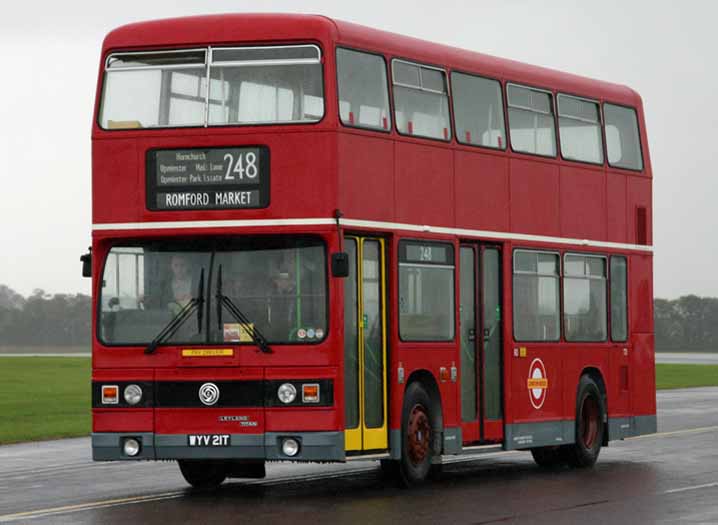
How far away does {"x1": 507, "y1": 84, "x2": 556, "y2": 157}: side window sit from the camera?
66.3 ft

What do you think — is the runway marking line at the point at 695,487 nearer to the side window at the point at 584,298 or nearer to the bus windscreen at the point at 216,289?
the side window at the point at 584,298

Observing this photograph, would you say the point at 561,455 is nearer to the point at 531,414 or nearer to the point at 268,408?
the point at 531,414

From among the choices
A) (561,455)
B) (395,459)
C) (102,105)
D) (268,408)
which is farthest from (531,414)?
(102,105)

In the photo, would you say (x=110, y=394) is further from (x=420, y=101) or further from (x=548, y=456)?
(x=548, y=456)

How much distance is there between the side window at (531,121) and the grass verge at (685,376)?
28.5 metres

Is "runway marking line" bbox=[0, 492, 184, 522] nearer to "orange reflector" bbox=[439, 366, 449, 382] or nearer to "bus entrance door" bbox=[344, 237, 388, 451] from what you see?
"bus entrance door" bbox=[344, 237, 388, 451]

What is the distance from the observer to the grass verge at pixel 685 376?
51.8 meters

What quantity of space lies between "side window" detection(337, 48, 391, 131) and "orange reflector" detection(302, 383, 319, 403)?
2532 millimetres

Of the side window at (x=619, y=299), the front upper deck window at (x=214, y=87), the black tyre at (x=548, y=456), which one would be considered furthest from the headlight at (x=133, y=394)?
the side window at (x=619, y=299)

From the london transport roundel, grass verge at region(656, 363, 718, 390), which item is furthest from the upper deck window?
grass verge at region(656, 363, 718, 390)

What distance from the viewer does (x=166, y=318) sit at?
54.7 ft

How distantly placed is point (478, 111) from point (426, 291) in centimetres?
236

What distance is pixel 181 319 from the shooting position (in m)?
16.6

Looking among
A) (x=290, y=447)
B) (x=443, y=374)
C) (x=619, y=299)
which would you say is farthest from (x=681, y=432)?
(x=290, y=447)
